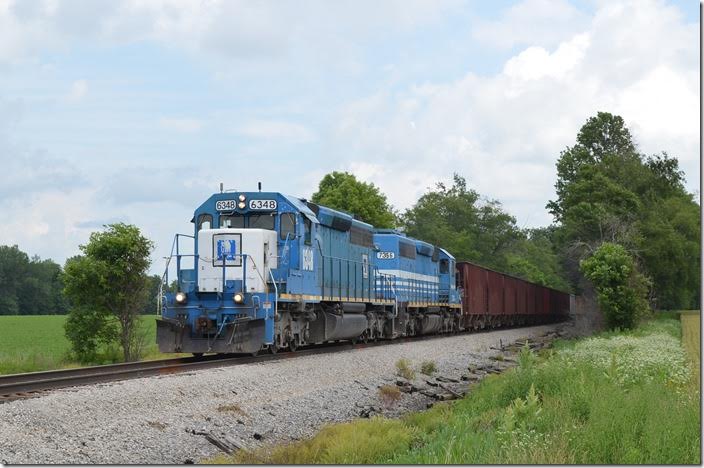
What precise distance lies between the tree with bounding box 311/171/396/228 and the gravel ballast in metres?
37.9

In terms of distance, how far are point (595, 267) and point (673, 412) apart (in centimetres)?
2556

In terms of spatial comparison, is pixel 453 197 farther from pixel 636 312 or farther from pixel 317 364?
pixel 317 364

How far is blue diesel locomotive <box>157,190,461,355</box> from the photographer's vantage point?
18.1m

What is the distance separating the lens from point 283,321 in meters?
19.6

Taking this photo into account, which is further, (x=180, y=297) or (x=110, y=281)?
(x=110, y=281)

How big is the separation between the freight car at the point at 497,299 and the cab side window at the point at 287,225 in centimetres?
1931

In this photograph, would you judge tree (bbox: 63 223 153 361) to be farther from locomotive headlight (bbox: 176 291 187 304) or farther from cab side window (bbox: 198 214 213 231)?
locomotive headlight (bbox: 176 291 187 304)

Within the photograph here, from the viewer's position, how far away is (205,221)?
782 inches

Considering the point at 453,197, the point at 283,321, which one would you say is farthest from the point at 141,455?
the point at 453,197

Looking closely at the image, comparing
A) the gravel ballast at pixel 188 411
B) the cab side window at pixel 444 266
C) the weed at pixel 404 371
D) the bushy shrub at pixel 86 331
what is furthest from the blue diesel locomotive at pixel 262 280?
the cab side window at pixel 444 266

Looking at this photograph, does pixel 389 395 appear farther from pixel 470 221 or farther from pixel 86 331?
pixel 470 221

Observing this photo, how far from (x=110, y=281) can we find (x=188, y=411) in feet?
38.3

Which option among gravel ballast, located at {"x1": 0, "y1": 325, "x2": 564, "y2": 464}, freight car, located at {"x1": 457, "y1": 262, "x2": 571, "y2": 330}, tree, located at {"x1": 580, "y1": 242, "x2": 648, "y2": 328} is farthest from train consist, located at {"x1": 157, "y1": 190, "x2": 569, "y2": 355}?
freight car, located at {"x1": 457, "y1": 262, "x2": 571, "y2": 330}


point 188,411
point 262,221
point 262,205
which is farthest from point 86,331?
point 188,411
